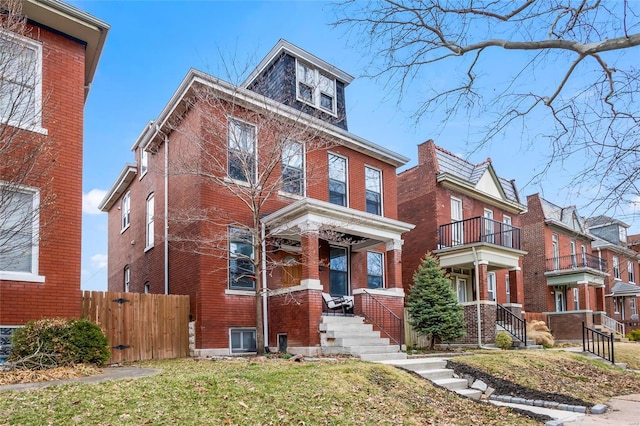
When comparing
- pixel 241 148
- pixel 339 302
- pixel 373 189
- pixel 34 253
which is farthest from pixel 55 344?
pixel 373 189

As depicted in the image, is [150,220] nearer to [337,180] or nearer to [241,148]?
[241,148]

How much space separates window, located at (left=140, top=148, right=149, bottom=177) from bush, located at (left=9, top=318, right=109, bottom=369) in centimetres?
980

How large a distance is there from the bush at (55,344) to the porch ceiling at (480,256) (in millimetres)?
14843

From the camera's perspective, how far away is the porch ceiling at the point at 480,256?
66.8 ft

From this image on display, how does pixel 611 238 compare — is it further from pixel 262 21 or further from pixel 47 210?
pixel 47 210

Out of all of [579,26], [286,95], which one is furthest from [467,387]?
[286,95]

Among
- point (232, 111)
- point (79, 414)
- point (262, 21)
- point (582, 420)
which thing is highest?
point (262, 21)

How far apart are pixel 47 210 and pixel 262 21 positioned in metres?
6.28

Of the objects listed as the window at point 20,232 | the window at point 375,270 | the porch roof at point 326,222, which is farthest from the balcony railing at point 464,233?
the window at point 20,232

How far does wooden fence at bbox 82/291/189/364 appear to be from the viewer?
1210 cm

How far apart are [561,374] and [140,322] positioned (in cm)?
1034

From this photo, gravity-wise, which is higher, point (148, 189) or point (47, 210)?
point (148, 189)

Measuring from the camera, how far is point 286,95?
56.6ft

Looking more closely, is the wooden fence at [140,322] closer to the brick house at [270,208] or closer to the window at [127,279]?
the brick house at [270,208]
